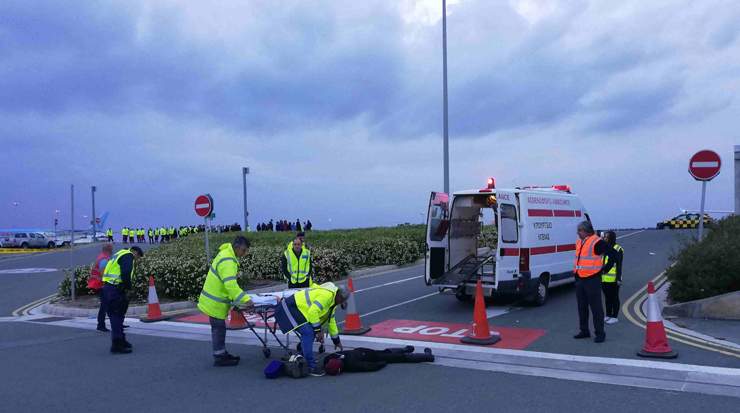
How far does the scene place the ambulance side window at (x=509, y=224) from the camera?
10930mm

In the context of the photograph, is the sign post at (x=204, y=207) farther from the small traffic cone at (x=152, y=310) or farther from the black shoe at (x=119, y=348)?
the black shoe at (x=119, y=348)

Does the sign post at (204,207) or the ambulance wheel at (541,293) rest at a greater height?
the sign post at (204,207)

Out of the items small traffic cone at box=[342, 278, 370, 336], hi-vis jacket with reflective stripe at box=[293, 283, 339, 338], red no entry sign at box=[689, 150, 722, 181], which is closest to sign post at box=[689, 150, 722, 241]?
red no entry sign at box=[689, 150, 722, 181]

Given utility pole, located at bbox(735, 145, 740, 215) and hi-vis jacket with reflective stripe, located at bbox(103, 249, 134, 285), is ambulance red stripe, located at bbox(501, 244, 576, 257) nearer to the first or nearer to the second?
utility pole, located at bbox(735, 145, 740, 215)

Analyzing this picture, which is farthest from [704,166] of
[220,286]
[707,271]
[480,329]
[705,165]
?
[220,286]

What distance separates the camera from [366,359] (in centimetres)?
720

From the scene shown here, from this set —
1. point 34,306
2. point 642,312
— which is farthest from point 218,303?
point 34,306

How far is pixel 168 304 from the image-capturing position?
1293 centimetres

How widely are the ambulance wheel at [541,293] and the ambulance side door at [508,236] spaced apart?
3.07 feet

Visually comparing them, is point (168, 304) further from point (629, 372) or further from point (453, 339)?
point (629, 372)

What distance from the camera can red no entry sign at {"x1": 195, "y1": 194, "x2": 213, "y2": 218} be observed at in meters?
13.4

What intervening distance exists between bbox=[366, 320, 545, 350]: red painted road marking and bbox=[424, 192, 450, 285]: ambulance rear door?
5.32 ft

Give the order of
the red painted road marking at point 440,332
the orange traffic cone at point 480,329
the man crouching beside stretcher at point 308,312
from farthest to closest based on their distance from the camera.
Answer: the red painted road marking at point 440,332
the orange traffic cone at point 480,329
the man crouching beside stretcher at point 308,312

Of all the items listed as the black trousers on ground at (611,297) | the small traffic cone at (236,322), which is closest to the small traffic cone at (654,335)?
the black trousers on ground at (611,297)
